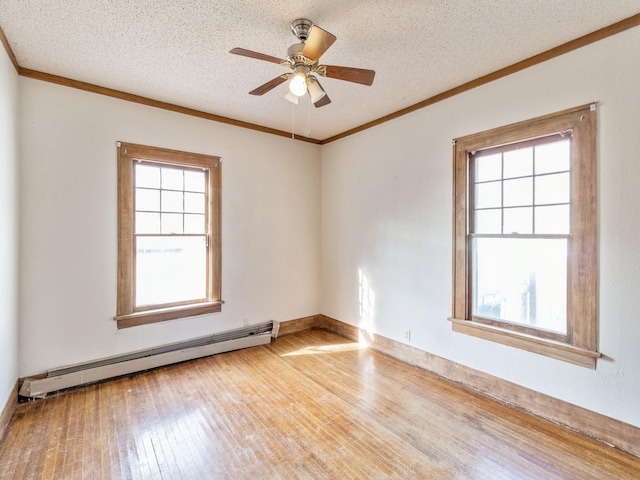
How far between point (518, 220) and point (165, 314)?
3758mm

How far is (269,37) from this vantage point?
233 cm

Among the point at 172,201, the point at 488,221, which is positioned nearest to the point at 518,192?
the point at 488,221

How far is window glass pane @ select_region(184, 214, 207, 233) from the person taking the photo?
3764 mm

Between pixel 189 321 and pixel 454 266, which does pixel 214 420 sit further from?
pixel 454 266

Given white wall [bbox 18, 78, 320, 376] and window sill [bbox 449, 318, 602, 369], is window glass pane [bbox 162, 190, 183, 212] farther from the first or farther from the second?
window sill [bbox 449, 318, 602, 369]

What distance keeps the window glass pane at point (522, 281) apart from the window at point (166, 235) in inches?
120

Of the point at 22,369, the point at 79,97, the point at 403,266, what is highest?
the point at 79,97

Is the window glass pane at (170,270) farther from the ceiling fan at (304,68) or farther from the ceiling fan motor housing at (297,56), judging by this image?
the ceiling fan motor housing at (297,56)

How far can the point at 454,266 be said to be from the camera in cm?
314

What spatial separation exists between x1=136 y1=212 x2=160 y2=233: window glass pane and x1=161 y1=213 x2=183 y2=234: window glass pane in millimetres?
65

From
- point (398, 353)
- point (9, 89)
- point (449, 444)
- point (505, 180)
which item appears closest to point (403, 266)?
point (398, 353)

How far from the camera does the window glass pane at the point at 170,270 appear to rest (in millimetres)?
3464

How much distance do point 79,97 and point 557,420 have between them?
202 inches

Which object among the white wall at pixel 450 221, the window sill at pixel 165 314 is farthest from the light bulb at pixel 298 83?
the window sill at pixel 165 314
